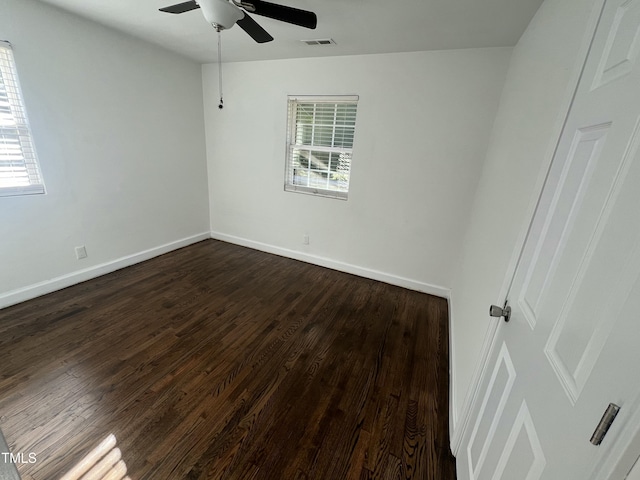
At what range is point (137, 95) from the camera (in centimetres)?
290

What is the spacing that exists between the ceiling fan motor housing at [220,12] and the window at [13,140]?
1.81 meters

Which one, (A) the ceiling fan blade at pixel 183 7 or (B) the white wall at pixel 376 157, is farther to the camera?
(B) the white wall at pixel 376 157

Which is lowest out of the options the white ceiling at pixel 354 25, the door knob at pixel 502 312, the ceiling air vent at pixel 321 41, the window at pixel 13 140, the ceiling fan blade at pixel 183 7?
the door knob at pixel 502 312

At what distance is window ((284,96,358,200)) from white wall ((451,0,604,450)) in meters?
1.52

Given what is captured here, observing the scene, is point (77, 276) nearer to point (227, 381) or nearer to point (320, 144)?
point (227, 381)

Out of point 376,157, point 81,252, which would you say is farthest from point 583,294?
point 81,252

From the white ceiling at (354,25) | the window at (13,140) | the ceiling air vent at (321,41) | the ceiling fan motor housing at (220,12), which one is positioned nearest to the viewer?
the ceiling fan motor housing at (220,12)

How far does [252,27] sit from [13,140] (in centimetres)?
216

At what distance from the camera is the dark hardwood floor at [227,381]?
4.30 feet

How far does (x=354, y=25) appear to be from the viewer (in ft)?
6.80

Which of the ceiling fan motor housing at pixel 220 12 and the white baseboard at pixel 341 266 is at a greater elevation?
the ceiling fan motor housing at pixel 220 12

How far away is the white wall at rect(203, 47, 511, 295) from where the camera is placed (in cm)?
248

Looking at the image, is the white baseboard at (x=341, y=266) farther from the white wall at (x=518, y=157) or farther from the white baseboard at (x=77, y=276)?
the white wall at (x=518, y=157)

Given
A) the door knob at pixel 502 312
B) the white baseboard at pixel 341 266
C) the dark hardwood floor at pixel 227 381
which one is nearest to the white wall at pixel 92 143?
the dark hardwood floor at pixel 227 381
